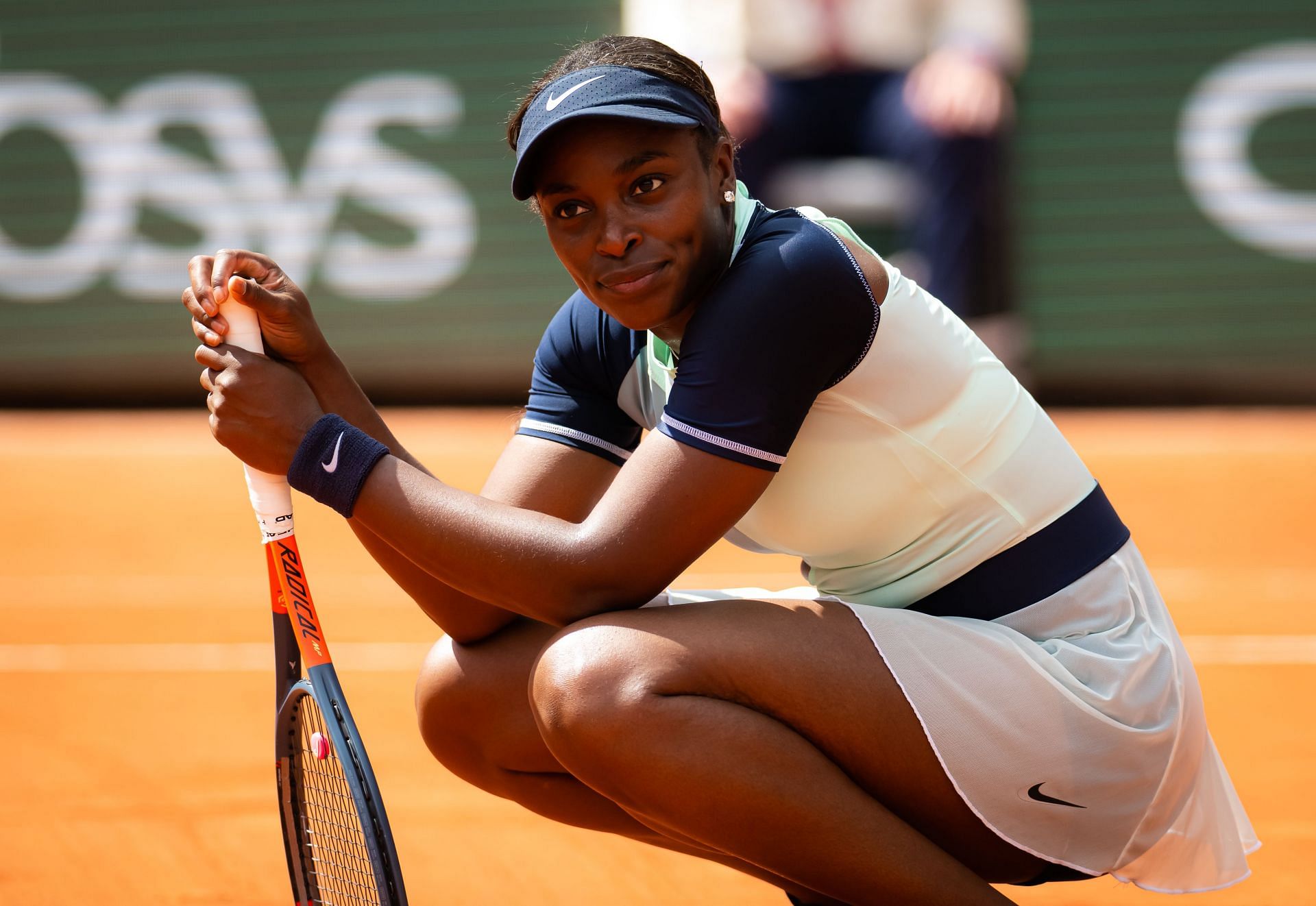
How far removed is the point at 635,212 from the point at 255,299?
51cm

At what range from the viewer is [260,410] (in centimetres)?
196

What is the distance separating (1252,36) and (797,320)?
6.71 metres

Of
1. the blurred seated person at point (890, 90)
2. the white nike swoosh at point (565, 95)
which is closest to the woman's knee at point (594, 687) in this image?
the white nike swoosh at point (565, 95)

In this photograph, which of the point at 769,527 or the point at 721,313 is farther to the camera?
the point at 769,527

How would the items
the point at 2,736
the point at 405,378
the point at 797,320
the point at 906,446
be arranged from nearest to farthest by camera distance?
the point at 797,320
the point at 906,446
the point at 2,736
the point at 405,378

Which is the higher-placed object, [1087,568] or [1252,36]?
[1252,36]

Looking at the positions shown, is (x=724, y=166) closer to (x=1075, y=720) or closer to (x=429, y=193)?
(x=1075, y=720)

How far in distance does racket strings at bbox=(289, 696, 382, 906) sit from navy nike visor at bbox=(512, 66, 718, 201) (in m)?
0.78

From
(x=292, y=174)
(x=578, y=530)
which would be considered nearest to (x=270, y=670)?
(x=578, y=530)

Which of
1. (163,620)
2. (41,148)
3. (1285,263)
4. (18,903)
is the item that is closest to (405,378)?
(41,148)

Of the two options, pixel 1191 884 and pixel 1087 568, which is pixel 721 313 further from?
pixel 1191 884

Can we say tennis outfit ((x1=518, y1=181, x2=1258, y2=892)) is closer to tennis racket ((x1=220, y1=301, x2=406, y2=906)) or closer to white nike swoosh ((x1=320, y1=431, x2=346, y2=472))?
white nike swoosh ((x1=320, y1=431, x2=346, y2=472))

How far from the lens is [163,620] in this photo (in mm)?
4516

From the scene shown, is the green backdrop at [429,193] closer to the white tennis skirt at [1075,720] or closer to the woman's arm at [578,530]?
the white tennis skirt at [1075,720]
